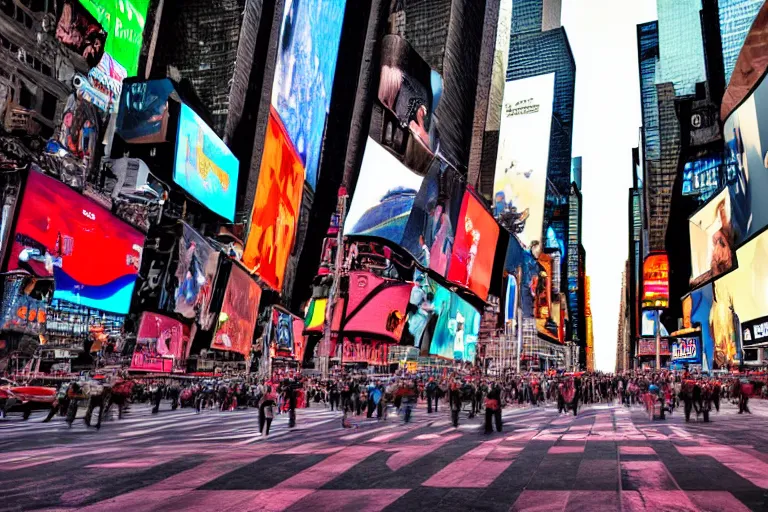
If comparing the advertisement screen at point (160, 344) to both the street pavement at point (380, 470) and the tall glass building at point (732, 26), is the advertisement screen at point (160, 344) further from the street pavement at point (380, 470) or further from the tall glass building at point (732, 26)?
the tall glass building at point (732, 26)

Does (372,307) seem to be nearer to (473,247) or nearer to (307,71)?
(473,247)

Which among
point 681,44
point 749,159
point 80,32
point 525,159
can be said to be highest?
point 681,44

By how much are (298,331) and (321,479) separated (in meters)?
61.7

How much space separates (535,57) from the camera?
178750 mm

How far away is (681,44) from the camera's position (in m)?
114

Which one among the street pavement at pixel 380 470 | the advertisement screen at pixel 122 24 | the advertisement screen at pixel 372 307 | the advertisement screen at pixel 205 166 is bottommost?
Answer: the street pavement at pixel 380 470

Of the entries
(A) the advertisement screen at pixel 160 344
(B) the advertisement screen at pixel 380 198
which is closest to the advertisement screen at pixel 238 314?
(A) the advertisement screen at pixel 160 344

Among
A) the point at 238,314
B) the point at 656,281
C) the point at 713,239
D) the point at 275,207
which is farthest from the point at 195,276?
the point at 656,281

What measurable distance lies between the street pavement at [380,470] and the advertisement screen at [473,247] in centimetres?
6845

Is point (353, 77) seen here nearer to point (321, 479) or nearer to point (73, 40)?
point (73, 40)

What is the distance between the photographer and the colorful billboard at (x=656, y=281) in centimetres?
10912

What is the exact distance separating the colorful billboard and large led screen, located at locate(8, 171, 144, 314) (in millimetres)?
90884

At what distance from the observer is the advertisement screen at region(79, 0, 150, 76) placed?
1486 inches

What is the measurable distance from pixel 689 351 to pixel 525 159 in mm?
43555
